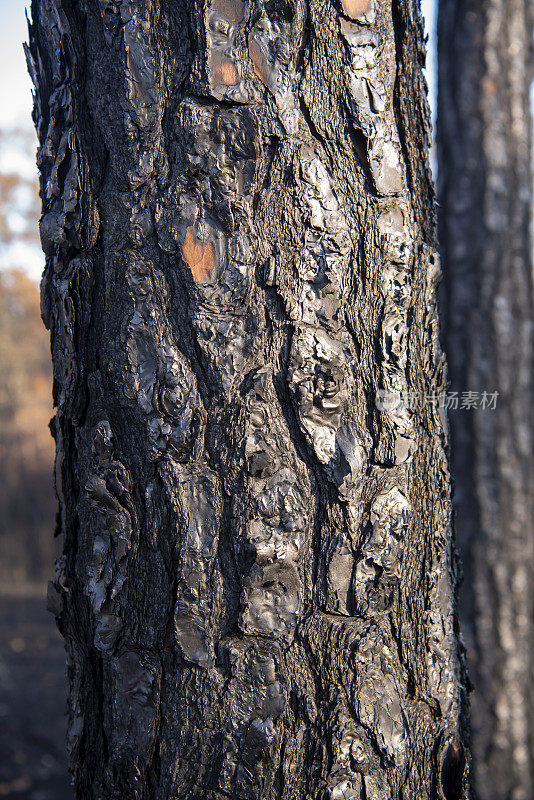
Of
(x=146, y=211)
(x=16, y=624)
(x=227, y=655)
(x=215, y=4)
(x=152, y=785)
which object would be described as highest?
(x=215, y=4)

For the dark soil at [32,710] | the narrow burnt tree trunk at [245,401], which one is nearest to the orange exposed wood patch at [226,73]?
the narrow burnt tree trunk at [245,401]

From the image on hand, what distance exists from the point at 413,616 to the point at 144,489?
→ 52cm

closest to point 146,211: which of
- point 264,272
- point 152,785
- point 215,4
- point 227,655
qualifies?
point 264,272

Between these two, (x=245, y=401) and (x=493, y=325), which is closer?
(x=245, y=401)

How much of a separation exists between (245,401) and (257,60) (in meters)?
0.55

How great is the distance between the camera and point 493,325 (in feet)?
9.05

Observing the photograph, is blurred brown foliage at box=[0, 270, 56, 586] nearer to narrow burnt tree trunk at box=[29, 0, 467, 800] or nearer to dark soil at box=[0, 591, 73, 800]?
dark soil at box=[0, 591, 73, 800]

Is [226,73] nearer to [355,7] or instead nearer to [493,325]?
[355,7]

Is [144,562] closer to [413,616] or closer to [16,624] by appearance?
[413,616]

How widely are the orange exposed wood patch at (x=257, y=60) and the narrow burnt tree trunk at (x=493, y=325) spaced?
82.1 inches

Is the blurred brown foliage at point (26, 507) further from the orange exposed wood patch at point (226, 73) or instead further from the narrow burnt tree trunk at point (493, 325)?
the orange exposed wood patch at point (226, 73)

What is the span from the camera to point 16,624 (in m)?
6.27

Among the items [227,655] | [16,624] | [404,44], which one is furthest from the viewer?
[16,624]

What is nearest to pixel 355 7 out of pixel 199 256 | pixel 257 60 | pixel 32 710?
pixel 257 60
